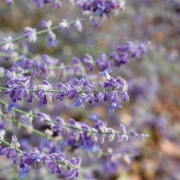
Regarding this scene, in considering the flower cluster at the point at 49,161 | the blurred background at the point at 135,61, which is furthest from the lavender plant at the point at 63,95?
the blurred background at the point at 135,61

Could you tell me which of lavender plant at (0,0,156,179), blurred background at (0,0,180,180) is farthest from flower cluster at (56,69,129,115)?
blurred background at (0,0,180,180)

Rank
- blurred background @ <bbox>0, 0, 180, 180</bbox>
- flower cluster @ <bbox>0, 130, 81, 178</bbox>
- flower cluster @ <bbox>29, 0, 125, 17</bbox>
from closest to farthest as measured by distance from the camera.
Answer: flower cluster @ <bbox>0, 130, 81, 178</bbox>
flower cluster @ <bbox>29, 0, 125, 17</bbox>
blurred background @ <bbox>0, 0, 180, 180</bbox>

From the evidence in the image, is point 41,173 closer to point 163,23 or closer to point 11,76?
point 11,76

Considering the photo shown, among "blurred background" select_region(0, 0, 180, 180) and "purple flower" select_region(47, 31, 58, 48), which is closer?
"purple flower" select_region(47, 31, 58, 48)

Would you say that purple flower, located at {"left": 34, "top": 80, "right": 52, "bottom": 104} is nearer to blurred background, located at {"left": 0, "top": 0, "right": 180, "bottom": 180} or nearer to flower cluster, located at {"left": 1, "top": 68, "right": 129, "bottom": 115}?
flower cluster, located at {"left": 1, "top": 68, "right": 129, "bottom": 115}

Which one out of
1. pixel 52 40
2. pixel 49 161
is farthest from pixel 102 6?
pixel 49 161

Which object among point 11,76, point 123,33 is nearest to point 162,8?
point 123,33

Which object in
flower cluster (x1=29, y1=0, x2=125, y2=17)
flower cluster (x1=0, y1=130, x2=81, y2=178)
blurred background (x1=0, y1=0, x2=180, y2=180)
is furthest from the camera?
blurred background (x1=0, y1=0, x2=180, y2=180)

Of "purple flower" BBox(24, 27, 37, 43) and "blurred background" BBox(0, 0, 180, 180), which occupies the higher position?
"purple flower" BBox(24, 27, 37, 43)

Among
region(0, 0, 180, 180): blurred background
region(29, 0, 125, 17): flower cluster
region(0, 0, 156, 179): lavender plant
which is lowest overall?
region(0, 0, 180, 180): blurred background

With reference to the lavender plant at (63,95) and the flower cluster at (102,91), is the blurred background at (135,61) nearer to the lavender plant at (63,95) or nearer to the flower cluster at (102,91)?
the lavender plant at (63,95)

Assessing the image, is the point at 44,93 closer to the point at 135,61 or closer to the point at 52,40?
the point at 52,40
